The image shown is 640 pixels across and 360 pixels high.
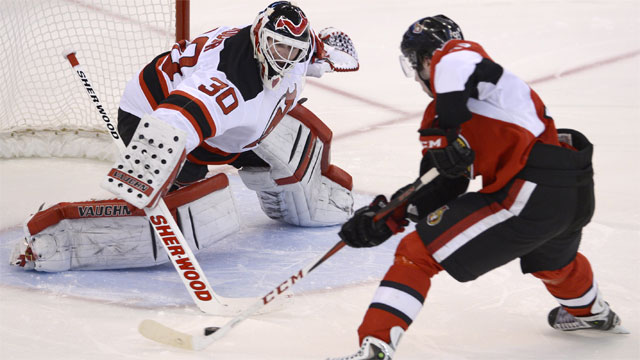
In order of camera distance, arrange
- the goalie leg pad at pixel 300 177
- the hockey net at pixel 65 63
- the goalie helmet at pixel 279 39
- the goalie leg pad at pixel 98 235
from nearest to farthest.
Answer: the goalie helmet at pixel 279 39 < the goalie leg pad at pixel 98 235 < the goalie leg pad at pixel 300 177 < the hockey net at pixel 65 63

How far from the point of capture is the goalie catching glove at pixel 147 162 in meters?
2.61

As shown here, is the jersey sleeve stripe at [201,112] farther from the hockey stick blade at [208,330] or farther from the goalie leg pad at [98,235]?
the hockey stick blade at [208,330]

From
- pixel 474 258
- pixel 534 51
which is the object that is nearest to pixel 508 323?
pixel 474 258

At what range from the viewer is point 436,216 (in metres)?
2.23

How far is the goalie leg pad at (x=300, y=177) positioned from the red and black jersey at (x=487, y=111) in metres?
1.08

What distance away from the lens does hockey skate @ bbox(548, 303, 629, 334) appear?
2.55m

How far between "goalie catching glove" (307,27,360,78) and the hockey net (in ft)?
2.33

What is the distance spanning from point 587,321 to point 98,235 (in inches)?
63.0

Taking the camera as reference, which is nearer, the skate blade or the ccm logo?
the ccm logo

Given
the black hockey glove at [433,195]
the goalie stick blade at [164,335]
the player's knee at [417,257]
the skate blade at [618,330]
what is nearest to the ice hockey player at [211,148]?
the goalie stick blade at [164,335]

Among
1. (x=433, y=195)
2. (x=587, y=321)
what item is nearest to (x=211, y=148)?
(x=433, y=195)

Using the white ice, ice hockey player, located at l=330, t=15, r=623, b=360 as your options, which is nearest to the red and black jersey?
ice hockey player, located at l=330, t=15, r=623, b=360

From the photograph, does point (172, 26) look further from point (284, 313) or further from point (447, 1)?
point (447, 1)

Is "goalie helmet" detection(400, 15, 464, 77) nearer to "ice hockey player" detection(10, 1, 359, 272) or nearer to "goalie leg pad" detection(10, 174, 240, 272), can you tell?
"ice hockey player" detection(10, 1, 359, 272)
